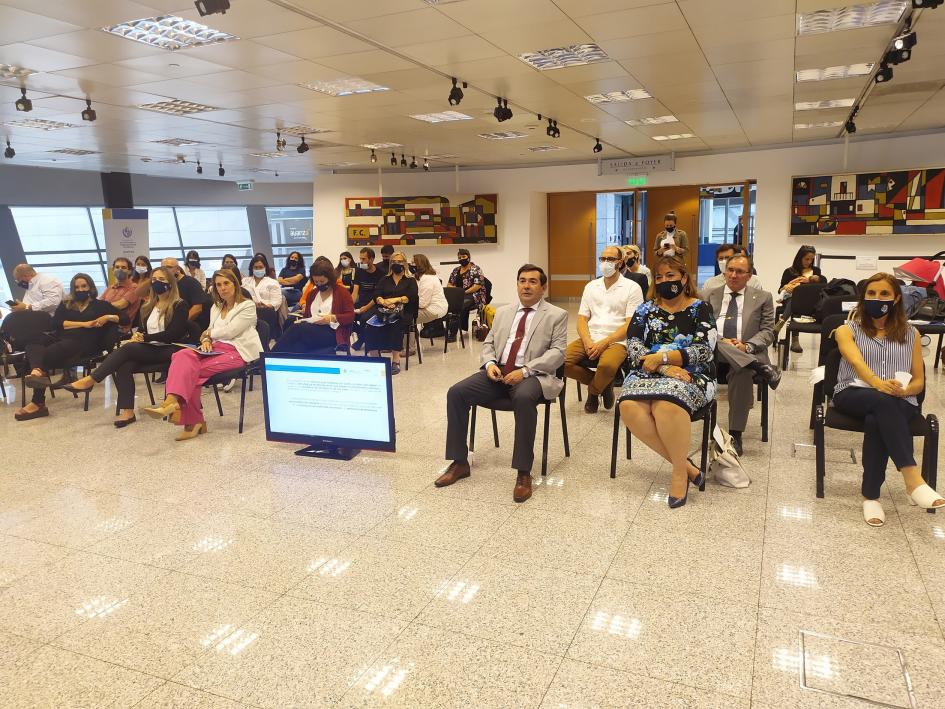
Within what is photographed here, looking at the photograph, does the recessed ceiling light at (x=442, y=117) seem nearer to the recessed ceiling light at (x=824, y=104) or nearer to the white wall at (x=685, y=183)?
the recessed ceiling light at (x=824, y=104)

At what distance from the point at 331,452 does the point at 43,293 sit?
5199 millimetres

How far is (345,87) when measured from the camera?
7324 millimetres

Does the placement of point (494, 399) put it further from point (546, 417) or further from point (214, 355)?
point (214, 355)

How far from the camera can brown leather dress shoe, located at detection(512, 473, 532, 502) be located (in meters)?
A: 3.86

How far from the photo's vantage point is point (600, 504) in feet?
12.4

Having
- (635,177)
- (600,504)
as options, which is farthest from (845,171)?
(600,504)

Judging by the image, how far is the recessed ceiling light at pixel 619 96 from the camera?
775 cm

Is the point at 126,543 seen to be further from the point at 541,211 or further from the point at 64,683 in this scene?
the point at 541,211

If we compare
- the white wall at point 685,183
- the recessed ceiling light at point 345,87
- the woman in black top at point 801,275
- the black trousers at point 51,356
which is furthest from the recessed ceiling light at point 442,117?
the white wall at point 685,183

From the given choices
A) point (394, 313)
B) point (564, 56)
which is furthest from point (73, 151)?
point (564, 56)

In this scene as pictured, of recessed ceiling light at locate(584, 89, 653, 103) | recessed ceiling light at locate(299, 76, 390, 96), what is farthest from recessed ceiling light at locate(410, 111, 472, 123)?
recessed ceiling light at locate(584, 89, 653, 103)

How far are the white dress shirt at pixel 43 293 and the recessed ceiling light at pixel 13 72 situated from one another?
230 centimetres

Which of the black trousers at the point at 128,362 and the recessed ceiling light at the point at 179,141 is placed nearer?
the black trousers at the point at 128,362

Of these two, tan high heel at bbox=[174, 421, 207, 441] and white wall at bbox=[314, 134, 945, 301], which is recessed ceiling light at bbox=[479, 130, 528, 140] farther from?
tan high heel at bbox=[174, 421, 207, 441]
